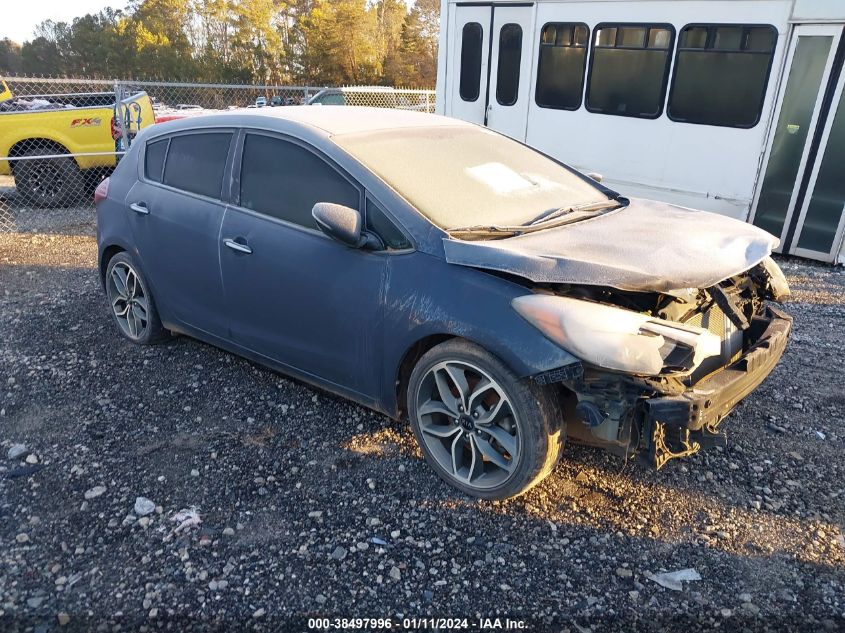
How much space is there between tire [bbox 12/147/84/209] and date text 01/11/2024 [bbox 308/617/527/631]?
391 inches

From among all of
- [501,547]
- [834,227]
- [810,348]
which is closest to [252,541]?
[501,547]

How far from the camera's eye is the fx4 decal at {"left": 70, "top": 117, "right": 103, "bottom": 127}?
33.1 ft

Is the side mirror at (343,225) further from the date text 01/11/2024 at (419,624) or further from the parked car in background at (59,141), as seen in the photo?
the parked car in background at (59,141)

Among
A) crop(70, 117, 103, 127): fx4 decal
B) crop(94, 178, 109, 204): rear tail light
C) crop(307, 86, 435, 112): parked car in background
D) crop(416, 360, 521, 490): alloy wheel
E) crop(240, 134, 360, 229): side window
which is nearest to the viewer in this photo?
crop(416, 360, 521, 490): alloy wheel

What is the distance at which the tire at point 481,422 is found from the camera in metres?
2.87

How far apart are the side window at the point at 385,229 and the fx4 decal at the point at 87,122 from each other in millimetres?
8749

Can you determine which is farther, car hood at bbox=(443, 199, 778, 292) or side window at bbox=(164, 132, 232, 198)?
side window at bbox=(164, 132, 232, 198)

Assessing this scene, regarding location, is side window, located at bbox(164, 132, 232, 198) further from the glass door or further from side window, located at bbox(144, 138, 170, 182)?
the glass door

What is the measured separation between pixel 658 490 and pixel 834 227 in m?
5.52

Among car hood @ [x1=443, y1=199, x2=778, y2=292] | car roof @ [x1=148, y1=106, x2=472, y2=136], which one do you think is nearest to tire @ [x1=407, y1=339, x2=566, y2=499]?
car hood @ [x1=443, y1=199, x2=778, y2=292]

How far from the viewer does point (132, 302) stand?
490 cm

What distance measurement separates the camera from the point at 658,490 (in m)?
3.31

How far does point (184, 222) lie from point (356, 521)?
226 cm

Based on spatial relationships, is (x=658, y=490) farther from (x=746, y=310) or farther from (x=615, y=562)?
(x=746, y=310)
